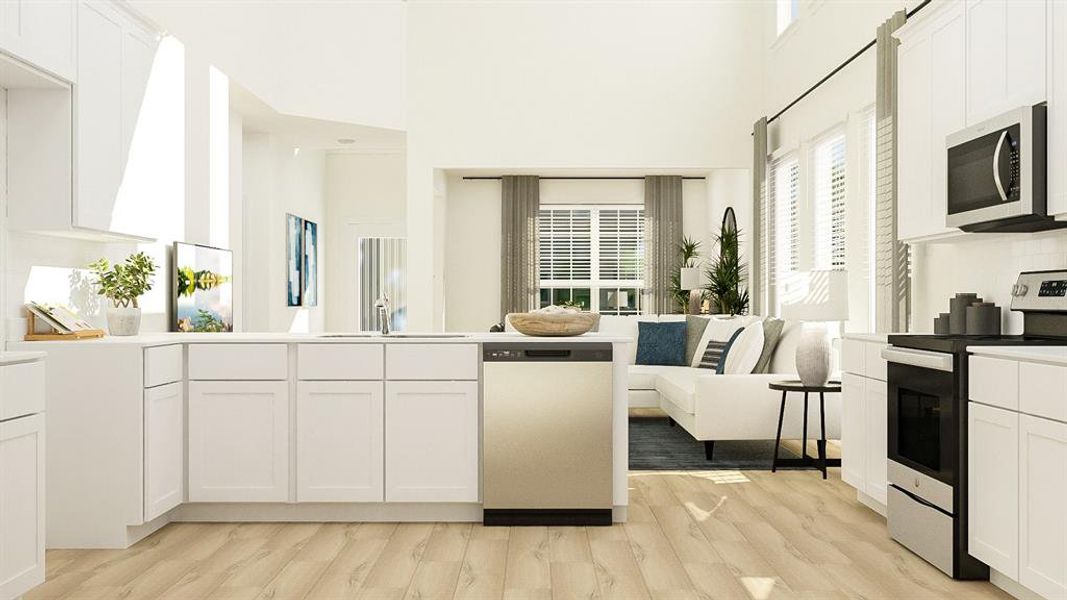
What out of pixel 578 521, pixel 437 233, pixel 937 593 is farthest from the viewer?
pixel 437 233

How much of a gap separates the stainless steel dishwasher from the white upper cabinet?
85.7 inches

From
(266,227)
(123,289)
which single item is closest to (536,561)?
(123,289)

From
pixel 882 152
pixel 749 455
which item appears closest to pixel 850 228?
pixel 882 152

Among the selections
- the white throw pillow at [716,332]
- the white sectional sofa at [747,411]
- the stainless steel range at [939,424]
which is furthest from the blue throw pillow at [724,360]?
the stainless steel range at [939,424]

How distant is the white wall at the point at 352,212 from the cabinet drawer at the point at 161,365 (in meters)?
→ 6.69

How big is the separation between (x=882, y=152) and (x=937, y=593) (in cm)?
290

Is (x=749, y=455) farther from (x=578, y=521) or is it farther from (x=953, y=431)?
(x=953, y=431)

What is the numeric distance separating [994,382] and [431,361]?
2.32m

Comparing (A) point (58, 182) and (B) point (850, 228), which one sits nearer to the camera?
(A) point (58, 182)

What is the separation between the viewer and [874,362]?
4.08 metres

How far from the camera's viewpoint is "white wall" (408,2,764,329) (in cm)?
867

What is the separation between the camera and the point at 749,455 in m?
5.80

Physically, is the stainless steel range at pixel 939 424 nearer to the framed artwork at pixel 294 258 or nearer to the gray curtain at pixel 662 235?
the framed artwork at pixel 294 258

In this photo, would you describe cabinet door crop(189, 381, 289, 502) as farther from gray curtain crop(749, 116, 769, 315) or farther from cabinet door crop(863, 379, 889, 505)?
gray curtain crop(749, 116, 769, 315)
